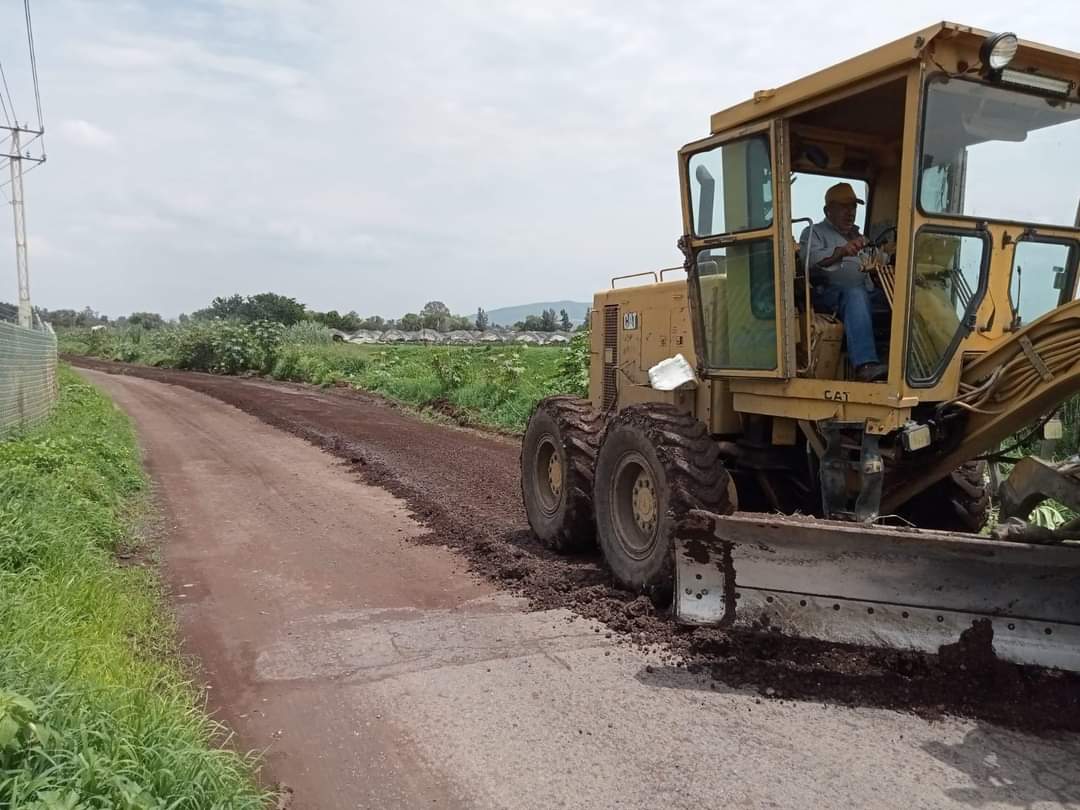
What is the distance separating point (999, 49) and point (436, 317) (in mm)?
86818

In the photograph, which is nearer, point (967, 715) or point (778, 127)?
point (967, 715)

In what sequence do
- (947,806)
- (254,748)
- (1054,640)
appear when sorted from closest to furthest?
1. (947,806)
2. (254,748)
3. (1054,640)

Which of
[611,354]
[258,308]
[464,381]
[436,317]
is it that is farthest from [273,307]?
[611,354]

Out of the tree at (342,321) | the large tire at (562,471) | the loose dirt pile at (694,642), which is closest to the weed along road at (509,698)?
the loose dirt pile at (694,642)

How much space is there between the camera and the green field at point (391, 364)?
16.6 metres

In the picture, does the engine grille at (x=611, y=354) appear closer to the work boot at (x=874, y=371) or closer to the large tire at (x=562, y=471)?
the large tire at (x=562, y=471)

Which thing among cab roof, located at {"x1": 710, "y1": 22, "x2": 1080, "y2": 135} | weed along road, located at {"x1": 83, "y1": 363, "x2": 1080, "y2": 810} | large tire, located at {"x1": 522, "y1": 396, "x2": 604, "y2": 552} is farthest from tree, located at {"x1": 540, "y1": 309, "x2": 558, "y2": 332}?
cab roof, located at {"x1": 710, "y1": 22, "x2": 1080, "y2": 135}

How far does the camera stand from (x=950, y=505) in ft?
19.0

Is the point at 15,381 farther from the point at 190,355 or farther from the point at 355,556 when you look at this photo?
the point at 190,355

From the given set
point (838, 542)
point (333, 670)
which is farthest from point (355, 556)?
point (838, 542)

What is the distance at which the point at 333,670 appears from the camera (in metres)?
4.61

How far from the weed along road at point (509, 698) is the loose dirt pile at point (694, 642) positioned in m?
0.03

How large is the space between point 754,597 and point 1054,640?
1344 millimetres

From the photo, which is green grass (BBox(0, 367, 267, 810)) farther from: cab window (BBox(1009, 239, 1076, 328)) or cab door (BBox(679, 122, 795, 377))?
cab window (BBox(1009, 239, 1076, 328))
